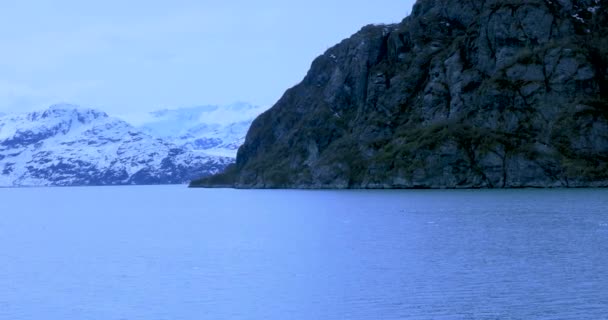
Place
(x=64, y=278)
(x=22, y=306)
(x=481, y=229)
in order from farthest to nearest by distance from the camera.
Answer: (x=481, y=229) < (x=64, y=278) < (x=22, y=306)

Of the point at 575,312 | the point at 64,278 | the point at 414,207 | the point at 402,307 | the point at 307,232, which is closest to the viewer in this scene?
the point at 575,312

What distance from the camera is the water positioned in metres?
41.8

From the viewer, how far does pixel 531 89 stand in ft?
655

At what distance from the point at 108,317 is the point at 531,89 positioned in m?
175

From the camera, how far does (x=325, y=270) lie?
2176 inches

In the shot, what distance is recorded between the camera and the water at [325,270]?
1647 inches

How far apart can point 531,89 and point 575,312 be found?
169 m

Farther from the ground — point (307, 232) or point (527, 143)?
point (527, 143)

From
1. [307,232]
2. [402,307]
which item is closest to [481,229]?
[307,232]

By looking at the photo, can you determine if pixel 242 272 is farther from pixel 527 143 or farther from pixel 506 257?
pixel 527 143

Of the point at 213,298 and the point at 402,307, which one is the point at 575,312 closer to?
the point at 402,307

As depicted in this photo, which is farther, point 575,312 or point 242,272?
point 242,272

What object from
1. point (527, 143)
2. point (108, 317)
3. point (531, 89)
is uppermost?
point (531, 89)

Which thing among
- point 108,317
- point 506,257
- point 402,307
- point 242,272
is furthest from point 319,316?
point 506,257
